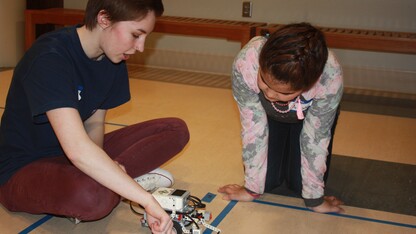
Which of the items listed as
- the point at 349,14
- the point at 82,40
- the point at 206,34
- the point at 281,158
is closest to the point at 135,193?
the point at 82,40

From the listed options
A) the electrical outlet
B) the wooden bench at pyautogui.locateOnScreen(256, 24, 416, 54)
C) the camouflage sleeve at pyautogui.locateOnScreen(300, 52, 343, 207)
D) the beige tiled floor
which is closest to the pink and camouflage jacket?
the camouflage sleeve at pyautogui.locateOnScreen(300, 52, 343, 207)

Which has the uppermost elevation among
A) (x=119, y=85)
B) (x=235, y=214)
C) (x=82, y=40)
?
(x=82, y=40)

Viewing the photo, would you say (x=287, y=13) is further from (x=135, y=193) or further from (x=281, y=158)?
(x=135, y=193)

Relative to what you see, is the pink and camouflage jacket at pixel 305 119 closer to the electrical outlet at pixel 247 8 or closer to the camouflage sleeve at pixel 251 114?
the camouflage sleeve at pixel 251 114

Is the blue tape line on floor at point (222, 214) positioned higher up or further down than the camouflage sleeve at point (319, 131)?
further down

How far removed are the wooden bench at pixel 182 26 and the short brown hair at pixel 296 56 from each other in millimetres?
2000

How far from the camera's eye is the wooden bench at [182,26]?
3.42 metres

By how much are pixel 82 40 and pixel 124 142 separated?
0.43 metres

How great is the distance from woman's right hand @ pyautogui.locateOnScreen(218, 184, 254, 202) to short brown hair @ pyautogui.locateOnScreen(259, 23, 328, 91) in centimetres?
52

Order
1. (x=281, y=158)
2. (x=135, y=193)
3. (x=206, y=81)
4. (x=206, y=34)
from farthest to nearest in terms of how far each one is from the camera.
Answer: (x=206, y=81)
(x=206, y=34)
(x=281, y=158)
(x=135, y=193)

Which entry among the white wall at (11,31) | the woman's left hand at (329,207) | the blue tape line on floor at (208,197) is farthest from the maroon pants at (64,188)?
the white wall at (11,31)

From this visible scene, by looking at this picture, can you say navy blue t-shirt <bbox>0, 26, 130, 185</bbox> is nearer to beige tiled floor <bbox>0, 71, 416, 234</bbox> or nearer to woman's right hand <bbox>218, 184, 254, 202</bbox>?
beige tiled floor <bbox>0, 71, 416, 234</bbox>

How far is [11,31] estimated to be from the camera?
3.93m

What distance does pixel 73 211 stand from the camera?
1.41 meters
